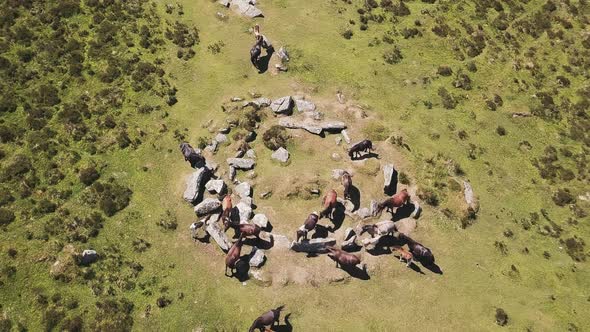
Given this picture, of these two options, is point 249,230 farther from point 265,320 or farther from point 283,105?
point 283,105

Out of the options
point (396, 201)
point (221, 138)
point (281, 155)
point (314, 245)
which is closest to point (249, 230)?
point (314, 245)

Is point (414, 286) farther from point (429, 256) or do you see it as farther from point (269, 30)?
point (269, 30)

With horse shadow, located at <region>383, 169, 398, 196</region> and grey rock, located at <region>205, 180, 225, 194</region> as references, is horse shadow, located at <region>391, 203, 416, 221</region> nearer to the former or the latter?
horse shadow, located at <region>383, 169, 398, 196</region>

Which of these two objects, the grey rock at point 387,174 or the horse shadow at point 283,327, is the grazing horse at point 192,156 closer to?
the horse shadow at point 283,327

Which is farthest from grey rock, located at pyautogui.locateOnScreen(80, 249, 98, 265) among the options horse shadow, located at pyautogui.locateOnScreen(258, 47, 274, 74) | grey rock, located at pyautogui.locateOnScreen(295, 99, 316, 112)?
horse shadow, located at pyautogui.locateOnScreen(258, 47, 274, 74)

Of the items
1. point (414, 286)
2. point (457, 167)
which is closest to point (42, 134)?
point (414, 286)

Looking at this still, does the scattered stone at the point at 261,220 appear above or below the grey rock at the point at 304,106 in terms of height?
below

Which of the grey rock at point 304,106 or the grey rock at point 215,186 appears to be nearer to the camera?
the grey rock at point 215,186

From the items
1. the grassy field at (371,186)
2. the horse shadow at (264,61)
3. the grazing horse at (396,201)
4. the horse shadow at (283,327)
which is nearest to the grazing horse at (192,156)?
the grassy field at (371,186)
